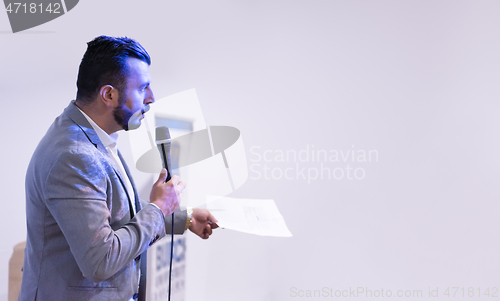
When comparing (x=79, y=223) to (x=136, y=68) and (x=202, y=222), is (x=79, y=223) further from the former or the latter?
(x=202, y=222)

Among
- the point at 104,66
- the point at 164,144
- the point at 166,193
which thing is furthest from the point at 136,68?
the point at 166,193

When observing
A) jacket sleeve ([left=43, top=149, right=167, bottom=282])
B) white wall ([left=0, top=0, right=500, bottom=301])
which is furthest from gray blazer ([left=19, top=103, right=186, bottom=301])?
white wall ([left=0, top=0, right=500, bottom=301])

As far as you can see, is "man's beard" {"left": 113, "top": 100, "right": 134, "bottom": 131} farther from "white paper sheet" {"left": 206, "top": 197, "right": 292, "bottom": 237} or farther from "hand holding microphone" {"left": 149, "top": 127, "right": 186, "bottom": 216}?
"white paper sheet" {"left": 206, "top": 197, "right": 292, "bottom": 237}

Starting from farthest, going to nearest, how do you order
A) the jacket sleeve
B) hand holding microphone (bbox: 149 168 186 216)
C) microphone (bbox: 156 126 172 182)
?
microphone (bbox: 156 126 172 182), hand holding microphone (bbox: 149 168 186 216), the jacket sleeve

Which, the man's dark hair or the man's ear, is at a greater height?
the man's dark hair

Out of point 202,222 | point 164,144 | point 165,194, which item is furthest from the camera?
point 202,222

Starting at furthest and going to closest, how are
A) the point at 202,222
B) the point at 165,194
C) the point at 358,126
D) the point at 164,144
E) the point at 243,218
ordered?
the point at 358,126, the point at 243,218, the point at 202,222, the point at 164,144, the point at 165,194

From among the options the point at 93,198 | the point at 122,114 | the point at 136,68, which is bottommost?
the point at 93,198

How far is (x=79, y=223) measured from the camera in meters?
0.79

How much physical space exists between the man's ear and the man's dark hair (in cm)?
1

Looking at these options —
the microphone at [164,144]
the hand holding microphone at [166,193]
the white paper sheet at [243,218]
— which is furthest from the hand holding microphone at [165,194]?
the white paper sheet at [243,218]

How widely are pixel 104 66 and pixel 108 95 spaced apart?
8cm

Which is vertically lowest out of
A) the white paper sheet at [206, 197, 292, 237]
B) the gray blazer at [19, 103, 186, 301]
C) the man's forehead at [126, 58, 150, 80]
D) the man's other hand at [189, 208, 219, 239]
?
the white paper sheet at [206, 197, 292, 237]

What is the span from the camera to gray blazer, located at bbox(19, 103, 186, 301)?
80 centimetres
